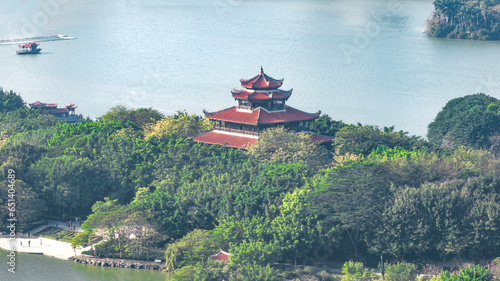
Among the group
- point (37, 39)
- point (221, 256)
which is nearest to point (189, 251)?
point (221, 256)

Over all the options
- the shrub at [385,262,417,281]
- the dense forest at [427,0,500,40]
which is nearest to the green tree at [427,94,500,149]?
the shrub at [385,262,417,281]

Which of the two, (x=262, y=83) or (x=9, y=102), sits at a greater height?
(x=9, y=102)

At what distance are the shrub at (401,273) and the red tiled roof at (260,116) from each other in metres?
18.9

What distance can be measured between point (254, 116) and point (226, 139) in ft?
7.43

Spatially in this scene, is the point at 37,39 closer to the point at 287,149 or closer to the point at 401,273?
the point at 287,149

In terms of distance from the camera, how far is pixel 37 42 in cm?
12412

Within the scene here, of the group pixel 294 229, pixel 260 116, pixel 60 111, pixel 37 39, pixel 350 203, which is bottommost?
pixel 294 229

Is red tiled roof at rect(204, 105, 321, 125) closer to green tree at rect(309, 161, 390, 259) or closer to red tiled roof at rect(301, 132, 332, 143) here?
red tiled roof at rect(301, 132, 332, 143)

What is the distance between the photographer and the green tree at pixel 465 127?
66.5m

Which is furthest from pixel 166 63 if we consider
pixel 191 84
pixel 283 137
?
pixel 283 137

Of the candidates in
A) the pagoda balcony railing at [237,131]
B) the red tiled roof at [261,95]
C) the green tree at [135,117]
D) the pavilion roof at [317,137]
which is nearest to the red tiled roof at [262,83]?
the red tiled roof at [261,95]

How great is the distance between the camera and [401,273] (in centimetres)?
4062

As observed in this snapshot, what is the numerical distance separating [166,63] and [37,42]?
27256mm

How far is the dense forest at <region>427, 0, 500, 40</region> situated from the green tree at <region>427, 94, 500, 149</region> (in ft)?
146
